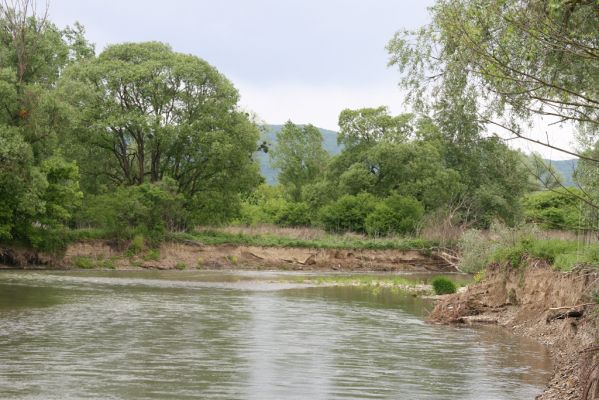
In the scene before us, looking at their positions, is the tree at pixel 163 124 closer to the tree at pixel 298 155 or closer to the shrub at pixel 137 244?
the shrub at pixel 137 244

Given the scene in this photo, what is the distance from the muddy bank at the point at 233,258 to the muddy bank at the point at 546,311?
1244 inches

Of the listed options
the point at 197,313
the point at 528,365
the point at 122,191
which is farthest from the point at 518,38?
the point at 122,191

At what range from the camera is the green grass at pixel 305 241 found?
60188 mm

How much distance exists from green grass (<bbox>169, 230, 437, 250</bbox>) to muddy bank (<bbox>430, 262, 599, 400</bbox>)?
3472 cm

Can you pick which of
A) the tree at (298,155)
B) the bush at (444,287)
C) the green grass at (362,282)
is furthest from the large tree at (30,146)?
the tree at (298,155)

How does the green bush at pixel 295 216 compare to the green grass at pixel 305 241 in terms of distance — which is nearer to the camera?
the green grass at pixel 305 241

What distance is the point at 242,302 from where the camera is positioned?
3098 centimetres

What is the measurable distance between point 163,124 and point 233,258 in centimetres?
1151

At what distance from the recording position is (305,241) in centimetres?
6288

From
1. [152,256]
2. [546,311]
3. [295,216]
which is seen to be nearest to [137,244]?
[152,256]

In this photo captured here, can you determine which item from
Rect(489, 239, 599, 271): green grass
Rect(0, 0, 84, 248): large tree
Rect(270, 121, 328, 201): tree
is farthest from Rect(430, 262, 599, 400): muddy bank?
Rect(270, 121, 328, 201): tree

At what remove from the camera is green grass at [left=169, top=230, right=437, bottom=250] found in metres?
60.2

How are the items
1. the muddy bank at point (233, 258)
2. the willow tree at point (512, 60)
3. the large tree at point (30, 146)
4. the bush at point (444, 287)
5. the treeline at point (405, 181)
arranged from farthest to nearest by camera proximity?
the treeline at point (405, 181), the muddy bank at point (233, 258), the large tree at point (30, 146), the bush at point (444, 287), the willow tree at point (512, 60)

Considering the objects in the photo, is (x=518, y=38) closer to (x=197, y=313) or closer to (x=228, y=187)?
(x=197, y=313)
